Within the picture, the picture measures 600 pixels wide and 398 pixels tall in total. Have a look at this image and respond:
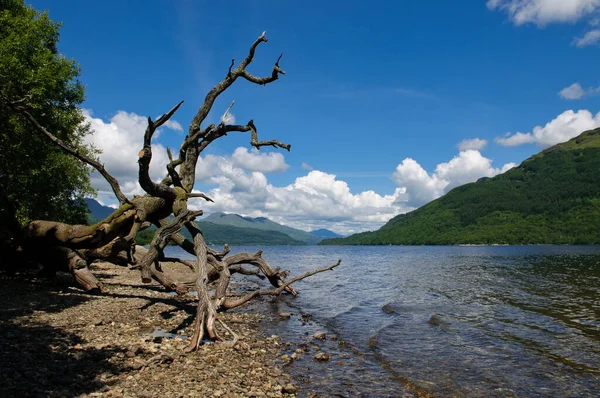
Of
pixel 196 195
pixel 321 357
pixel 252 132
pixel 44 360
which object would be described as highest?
pixel 252 132

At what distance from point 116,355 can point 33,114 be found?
52.3 ft

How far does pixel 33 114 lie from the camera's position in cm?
1923

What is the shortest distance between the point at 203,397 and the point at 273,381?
94.4 inches

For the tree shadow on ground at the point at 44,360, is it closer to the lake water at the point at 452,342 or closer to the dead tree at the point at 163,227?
the dead tree at the point at 163,227

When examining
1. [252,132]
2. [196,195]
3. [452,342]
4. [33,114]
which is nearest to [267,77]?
[252,132]

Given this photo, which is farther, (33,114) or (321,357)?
(33,114)

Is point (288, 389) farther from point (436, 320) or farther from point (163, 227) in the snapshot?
point (436, 320)

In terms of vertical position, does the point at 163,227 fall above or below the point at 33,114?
below

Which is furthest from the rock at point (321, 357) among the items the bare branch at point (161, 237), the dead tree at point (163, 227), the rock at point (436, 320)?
the rock at point (436, 320)

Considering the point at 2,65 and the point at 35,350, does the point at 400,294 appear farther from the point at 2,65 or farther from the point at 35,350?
the point at 2,65

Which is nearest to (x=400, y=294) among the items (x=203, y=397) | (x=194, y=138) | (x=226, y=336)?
(x=226, y=336)

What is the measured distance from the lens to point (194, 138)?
56.3 ft

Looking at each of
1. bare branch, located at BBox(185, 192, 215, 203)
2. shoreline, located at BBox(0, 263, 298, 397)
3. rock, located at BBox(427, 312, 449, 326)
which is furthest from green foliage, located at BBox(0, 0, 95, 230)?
rock, located at BBox(427, 312, 449, 326)

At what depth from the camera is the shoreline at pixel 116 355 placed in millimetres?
8242
